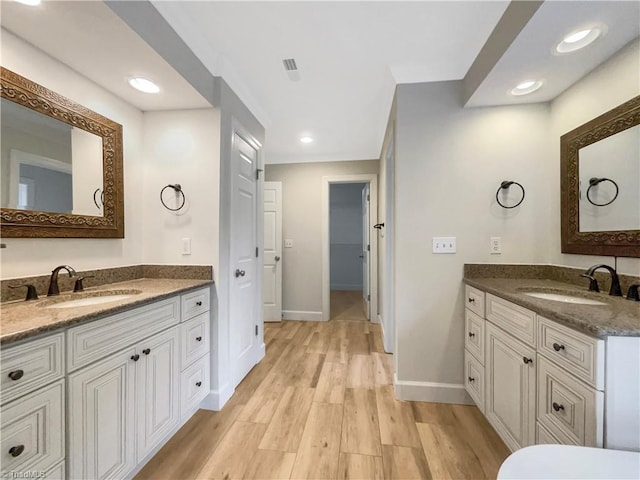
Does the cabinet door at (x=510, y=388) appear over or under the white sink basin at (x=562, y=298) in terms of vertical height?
under

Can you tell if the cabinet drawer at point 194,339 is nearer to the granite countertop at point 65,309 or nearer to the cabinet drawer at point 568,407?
the granite countertop at point 65,309

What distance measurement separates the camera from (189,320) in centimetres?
163

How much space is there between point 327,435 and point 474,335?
1.13m

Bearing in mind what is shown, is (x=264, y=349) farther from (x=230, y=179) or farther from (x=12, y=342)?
(x=12, y=342)

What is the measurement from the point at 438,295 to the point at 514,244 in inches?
25.3

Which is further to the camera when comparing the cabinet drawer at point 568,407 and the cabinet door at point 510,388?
the cabinet door at point 510,388

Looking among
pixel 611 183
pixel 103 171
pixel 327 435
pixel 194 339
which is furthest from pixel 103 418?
pixel 611 183

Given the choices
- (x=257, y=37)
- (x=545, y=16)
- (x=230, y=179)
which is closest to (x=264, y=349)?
(x=230, y=179)

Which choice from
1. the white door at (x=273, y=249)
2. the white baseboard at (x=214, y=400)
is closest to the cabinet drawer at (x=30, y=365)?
the white baseboard at (x=214, y=400)

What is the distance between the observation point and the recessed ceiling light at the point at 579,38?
3.95ft

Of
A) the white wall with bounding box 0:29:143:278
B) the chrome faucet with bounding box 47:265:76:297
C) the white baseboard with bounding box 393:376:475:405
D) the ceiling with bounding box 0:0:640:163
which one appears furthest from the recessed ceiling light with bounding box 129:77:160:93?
the white baseboard with bounding box 393:376:475:405

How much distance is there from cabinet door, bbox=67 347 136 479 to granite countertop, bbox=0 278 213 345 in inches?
8.5

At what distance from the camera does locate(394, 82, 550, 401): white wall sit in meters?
1.88

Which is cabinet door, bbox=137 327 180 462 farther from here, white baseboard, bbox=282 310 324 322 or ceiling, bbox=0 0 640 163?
white baseboard, bbox=282 310 324 322
